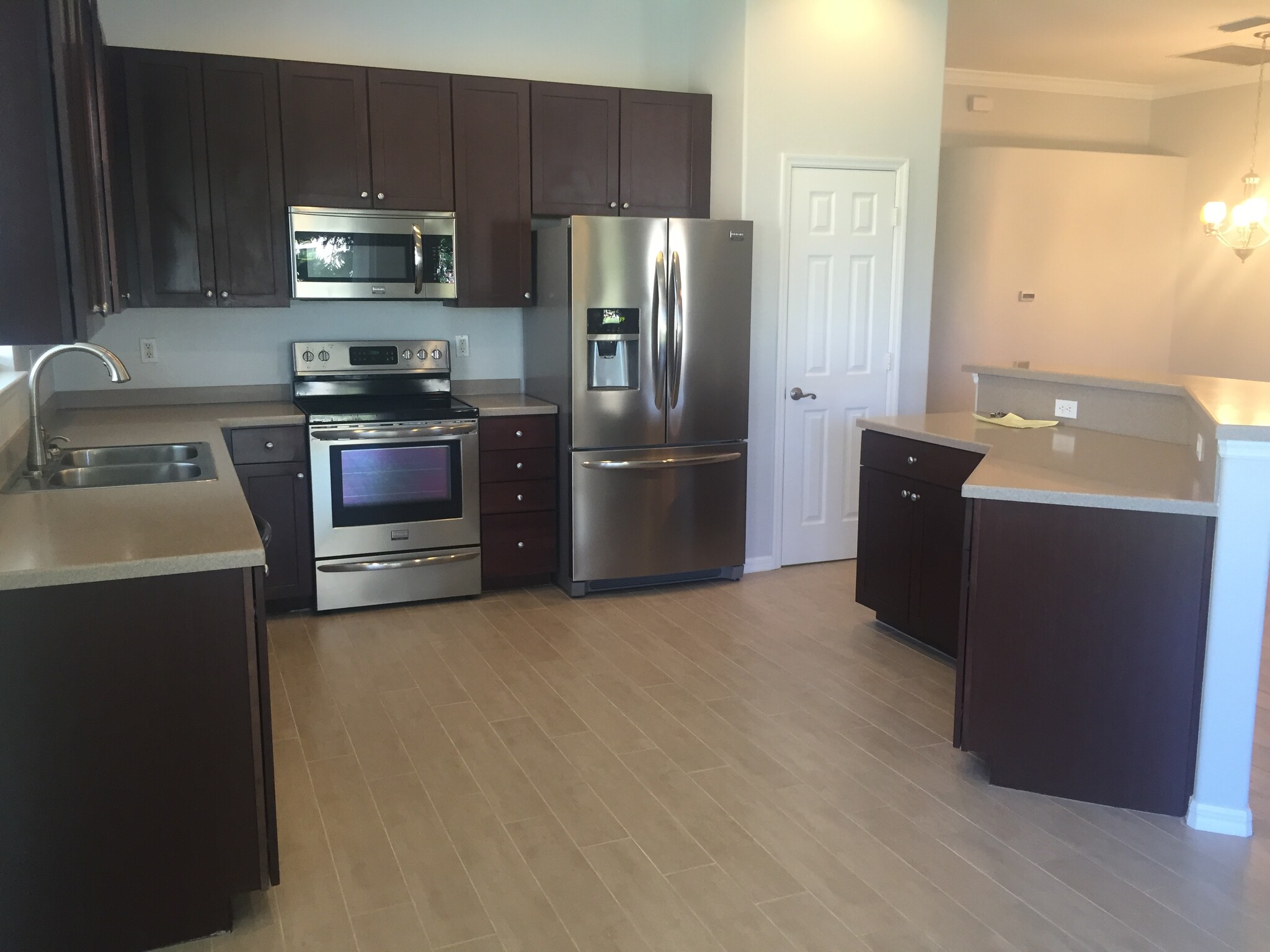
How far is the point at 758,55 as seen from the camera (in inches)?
190

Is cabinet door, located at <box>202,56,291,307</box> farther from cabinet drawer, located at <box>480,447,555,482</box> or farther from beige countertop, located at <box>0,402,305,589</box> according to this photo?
beige countertop, located at <box>0,402,305,589</box>

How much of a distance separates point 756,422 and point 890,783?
2.44 metres

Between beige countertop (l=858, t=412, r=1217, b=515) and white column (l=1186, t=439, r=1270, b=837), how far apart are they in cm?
9

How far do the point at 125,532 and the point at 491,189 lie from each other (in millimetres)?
2919

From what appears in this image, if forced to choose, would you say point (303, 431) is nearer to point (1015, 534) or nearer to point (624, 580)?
point (624, 580)

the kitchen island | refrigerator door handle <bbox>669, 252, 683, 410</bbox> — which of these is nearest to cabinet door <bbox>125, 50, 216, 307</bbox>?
refrigerator door handle <bbox>669, 252, 683, 410</bbox>

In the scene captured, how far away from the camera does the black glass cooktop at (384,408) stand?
4414 mm

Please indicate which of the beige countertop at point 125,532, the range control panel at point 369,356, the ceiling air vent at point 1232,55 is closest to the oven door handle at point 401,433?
the range control panel at point 369,356

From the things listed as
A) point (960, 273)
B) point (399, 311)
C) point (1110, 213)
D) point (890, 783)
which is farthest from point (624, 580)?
point (1110, 213)

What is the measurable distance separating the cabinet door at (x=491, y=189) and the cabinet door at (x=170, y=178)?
1.07m

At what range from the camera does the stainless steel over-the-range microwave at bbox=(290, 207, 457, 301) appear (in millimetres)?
4449

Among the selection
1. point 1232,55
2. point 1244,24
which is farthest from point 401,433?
point 1232,55

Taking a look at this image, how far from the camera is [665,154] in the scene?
199 inches

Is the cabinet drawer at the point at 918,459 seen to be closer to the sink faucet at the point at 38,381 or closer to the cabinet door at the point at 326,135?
the cabinet door at the point at 326,135
